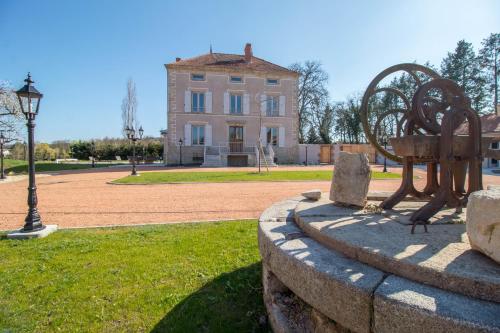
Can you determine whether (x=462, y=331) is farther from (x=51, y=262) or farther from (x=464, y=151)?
(x=51, y=262)

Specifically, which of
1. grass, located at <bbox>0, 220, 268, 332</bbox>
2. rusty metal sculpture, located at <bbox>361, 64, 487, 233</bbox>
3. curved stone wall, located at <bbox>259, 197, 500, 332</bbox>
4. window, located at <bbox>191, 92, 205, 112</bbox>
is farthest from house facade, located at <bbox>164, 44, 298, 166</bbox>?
curved stone wall, located at <bbox>259, 197, 500, 332</bbox>

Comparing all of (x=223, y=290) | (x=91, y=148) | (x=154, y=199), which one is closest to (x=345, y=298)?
(x=223, y=290)

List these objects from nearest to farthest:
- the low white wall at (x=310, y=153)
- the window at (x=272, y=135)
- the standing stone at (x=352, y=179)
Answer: the standing stone at (x=352, y=179) < the window at (x=272, y=135) < the low white wall at (x=310, y=153)

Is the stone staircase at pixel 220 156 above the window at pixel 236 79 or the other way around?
the other way around

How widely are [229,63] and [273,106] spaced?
241 inches

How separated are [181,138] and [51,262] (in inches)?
934

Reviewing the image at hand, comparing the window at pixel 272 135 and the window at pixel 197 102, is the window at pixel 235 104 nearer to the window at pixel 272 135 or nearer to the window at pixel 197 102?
the window at pixel 197 102

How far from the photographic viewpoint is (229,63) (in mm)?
28000

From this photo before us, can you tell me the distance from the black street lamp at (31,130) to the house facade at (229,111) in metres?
19.6

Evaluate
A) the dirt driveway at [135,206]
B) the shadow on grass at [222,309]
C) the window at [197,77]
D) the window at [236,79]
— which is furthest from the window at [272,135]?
the shadow on grass at [222,309]

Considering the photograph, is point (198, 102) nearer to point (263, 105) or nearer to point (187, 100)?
point (187, 100)

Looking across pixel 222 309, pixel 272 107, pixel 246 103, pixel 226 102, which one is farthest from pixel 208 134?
pixel 222 309

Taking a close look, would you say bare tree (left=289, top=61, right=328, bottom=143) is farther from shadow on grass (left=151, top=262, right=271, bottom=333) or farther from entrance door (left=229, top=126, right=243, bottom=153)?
shadow on grass (left=151, top=262, right=271, bottom=333)

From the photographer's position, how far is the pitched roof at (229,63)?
88.3 ft
